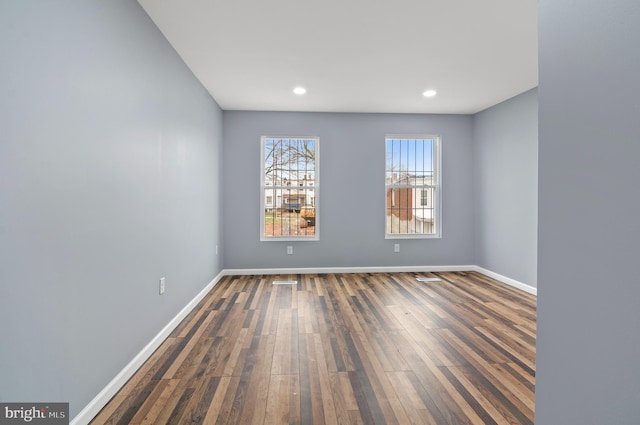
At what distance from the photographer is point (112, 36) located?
69.7 inches

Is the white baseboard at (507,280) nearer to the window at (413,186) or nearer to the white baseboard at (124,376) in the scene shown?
the window at (413,186)

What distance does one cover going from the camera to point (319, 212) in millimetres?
4688

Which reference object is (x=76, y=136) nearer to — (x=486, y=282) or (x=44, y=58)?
(x=44, y=58)

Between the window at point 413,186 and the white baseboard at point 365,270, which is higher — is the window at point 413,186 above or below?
above

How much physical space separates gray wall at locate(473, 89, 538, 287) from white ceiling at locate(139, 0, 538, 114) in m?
0.41

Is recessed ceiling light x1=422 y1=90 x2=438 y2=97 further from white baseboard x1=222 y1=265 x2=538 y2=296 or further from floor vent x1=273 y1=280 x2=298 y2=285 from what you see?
floor vent x1=273 y1=280 x2=298 y2=285

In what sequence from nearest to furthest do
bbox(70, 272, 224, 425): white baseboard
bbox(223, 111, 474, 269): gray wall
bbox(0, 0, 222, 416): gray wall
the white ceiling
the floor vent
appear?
1. bbox(0, 0, 222, 416): gray wall
2. bbox(70, 272, 224, 425): white baseboard
3. the white ceiling
4. the floor vent
5. bbox(223, 111, 474, 269): gray wall

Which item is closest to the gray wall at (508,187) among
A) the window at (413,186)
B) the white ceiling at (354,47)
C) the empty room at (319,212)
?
the empty room at (319,212)

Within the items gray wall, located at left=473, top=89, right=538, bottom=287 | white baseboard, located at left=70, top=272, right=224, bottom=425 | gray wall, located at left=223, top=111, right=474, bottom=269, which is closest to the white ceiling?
gray wall, located at left=473, top=89, right=538, bottom=287

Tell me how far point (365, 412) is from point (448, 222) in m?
3.88

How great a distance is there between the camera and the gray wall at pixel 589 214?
0.65 m

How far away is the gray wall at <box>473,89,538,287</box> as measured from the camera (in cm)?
375

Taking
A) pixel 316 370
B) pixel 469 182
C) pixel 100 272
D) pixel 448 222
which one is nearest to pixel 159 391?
pixel 100 272

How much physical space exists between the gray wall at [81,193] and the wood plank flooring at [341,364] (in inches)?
15.1
